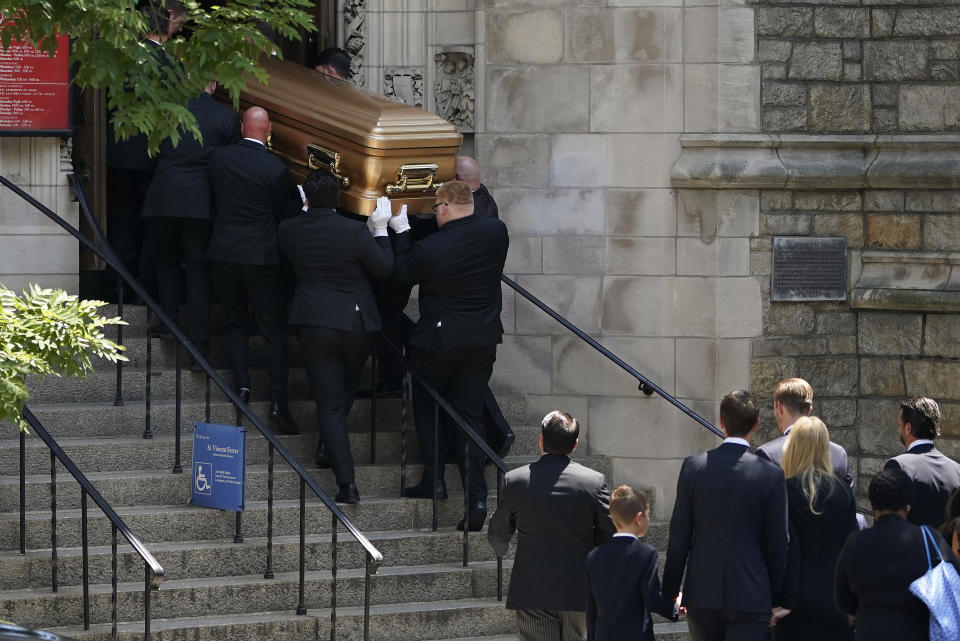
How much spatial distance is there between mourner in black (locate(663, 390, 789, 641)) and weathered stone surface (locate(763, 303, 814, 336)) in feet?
12.3

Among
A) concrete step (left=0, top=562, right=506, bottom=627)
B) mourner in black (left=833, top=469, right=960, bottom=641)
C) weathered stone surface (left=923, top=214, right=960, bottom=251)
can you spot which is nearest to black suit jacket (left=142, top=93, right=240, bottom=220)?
concrete step (left=0, top=562, right=506, bottom=627)

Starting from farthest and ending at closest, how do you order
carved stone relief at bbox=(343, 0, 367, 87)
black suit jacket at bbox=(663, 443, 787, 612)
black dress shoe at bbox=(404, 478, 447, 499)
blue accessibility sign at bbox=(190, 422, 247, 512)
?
1. carved stone relief at bbox=(343, 0, 367, 87)
2. black dress shoe at bbox=(404, 478, 447, 499)
3. blue accessibility sign at bbox=(190, 422, 247, 512)
4. black suit jacket at bbox=(663, 443, 787, 612)

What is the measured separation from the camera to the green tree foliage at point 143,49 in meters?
6.16

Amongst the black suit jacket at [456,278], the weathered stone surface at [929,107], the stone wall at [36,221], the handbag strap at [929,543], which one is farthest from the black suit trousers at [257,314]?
the handbag strap at [929,543]

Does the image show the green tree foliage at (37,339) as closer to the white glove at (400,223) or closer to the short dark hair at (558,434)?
the short dark hair at (558,434)

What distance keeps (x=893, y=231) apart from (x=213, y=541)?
4658 millimetres

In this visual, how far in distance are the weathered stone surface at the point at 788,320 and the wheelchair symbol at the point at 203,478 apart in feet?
12.0

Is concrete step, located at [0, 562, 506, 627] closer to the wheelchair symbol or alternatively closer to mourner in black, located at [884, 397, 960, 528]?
the wheelchair symbol

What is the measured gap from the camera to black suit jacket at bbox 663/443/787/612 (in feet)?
20.6

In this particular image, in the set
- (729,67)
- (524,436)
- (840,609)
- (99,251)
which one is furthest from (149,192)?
(840,609)

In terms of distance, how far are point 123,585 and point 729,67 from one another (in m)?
4.85

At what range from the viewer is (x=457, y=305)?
8.93 m

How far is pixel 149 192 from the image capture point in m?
9.44

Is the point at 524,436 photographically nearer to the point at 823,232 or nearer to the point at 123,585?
the point at 823,232
